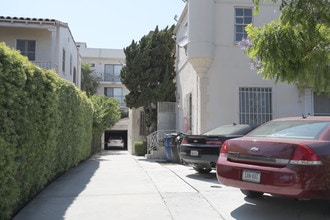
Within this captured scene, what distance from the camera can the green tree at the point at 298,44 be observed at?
4.76 m

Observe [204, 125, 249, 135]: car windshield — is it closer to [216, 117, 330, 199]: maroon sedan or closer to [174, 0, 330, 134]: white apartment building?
[216, 117, 330, 199]: maroon sedan

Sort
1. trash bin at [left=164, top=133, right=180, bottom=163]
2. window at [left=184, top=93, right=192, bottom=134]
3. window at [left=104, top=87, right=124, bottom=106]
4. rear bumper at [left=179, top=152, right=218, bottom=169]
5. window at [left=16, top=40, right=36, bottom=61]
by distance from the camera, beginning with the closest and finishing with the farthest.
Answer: rear bumper at [left=179, top=152, right=218, bottom=169]
trash bin at [left=164, top=133, right=180, bottom=163]
window at [left=184, top=93, right=192, bottom=134]
window at [left=16, top=40, right=36, bottom=61]
window at [left=104, top=87, right=124, bottom=106]

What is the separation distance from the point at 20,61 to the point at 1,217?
2.37 m

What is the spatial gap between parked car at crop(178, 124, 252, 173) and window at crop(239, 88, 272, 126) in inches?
183

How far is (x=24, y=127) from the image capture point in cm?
573

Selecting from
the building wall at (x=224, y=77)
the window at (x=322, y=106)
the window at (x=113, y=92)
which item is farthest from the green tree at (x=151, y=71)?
the window at (x=113, y=92)

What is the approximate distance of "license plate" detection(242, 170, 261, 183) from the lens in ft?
17.6

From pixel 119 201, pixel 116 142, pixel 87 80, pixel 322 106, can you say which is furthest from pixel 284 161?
pixel 116 142

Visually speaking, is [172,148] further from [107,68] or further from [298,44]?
[107,68]

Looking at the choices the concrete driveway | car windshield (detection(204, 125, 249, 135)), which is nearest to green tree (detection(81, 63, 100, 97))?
car windshield (detection(204, 125, 249, 135))

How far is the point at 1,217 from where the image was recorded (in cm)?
490

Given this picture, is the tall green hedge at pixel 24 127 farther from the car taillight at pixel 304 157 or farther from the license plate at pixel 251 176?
the car taillight at pixel 304 157

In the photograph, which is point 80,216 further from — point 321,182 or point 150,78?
point 150,78

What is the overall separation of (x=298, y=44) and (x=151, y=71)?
1588 cm
